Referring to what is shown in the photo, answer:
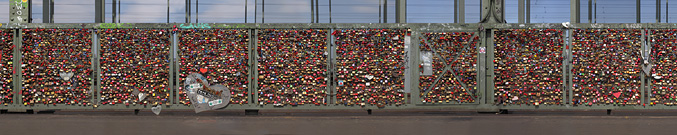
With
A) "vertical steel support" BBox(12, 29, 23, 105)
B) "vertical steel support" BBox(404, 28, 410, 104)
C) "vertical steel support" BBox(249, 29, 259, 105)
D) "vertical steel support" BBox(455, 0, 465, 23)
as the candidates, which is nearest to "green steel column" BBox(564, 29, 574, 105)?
"vertical steel support" BBox(404, 28, 410, 104)

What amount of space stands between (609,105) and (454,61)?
306 cm

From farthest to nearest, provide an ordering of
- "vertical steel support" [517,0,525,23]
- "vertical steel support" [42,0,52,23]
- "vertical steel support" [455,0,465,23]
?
1. "vertical steel support" [517,0,525,23]
2. "vertical steel support" [455,0,465,23]
3. "vertical steel support" [42,0,52,23]

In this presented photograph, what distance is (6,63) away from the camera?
36.0ft

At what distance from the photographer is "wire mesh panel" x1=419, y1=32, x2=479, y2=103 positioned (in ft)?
36.0

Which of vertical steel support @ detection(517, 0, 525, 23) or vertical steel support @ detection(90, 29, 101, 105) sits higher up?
vertical steel support @ detection(517, 0, 525, 23)

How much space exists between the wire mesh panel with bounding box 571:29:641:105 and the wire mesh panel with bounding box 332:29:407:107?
3311mm

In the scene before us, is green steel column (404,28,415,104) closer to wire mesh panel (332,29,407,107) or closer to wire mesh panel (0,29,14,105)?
wire mesh panel (332,29,407,107)

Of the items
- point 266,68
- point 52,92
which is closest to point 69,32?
point 52,92

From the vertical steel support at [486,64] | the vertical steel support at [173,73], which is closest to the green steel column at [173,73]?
the vertical steel support at [173,73]

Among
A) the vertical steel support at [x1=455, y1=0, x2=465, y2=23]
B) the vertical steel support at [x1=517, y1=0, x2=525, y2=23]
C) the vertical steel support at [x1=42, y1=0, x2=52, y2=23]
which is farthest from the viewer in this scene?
the vertical steel support at [x1=517, y1=0, x2=525, y2=23]

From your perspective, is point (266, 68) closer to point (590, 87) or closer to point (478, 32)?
point (478, 32)

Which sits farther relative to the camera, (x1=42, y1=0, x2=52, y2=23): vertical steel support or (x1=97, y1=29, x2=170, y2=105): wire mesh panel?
(x1=42, y1=0, x2=52, y2=23): vertical steel support

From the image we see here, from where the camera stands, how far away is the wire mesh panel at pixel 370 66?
35.6 feet

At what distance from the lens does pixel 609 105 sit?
11062mm
